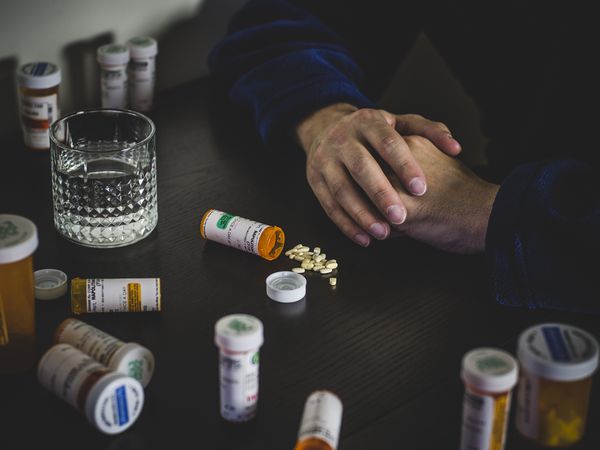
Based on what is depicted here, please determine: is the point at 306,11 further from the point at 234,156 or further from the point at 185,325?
the point at 185,325

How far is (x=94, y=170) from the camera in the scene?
1169 millimetres

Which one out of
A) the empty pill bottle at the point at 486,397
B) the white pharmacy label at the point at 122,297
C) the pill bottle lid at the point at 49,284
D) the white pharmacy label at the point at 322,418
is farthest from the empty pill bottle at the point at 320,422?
the pill bottle lid at the point at 49,284

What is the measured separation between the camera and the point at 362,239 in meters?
1.19

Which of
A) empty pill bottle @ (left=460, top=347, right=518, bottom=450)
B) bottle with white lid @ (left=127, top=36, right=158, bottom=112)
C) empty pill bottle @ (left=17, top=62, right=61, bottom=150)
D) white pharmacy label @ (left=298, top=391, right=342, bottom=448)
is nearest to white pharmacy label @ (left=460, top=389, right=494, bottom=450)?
empty pill bottle @ (left=460, top=347, right=518, bottom=450)

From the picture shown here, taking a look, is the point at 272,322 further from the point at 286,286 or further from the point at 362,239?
the point at 362,239

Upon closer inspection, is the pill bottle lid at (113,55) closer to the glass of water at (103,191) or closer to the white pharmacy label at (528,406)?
the glass of water at (103,191)

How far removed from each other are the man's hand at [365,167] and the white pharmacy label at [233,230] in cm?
15

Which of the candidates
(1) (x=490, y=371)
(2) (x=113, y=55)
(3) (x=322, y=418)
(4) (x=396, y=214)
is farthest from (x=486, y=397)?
(2) (x=113, y=55)

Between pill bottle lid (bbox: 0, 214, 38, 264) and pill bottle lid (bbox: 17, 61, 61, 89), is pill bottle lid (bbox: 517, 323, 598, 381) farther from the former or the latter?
pill bottle lid (bbox: 17, 61, 61, 89)

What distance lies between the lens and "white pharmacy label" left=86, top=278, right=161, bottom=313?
1.01m

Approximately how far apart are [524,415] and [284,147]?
743mm

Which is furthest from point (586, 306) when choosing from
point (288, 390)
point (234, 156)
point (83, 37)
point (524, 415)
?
point (83, 37)

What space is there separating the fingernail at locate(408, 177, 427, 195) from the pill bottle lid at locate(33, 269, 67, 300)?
49 centimetres

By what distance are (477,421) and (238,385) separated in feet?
0.76
